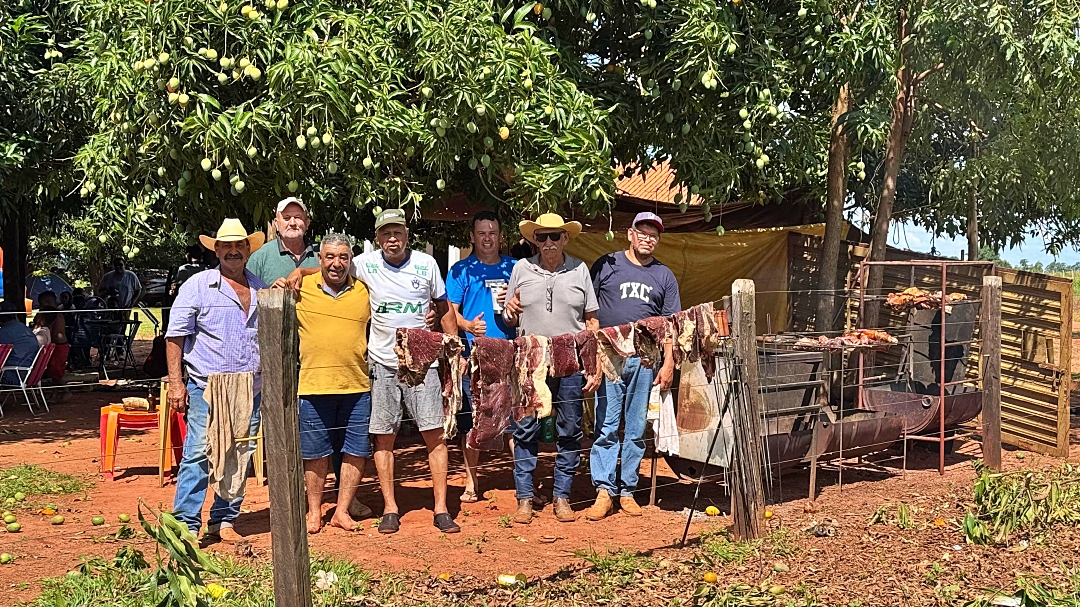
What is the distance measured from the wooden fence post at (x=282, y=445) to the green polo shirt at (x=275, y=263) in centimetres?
237

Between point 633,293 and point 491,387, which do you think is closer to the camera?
point 491,387

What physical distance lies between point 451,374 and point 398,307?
1.76 ft

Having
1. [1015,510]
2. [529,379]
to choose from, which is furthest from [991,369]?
[529,379]

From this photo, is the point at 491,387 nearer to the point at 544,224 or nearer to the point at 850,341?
the point at 544,224

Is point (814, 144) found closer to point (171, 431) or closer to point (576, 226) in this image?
point (576, 226)

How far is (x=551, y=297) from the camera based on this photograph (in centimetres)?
632

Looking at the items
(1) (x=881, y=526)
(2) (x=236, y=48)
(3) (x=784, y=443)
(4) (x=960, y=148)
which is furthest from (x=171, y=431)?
(4) (x=960, y=148)

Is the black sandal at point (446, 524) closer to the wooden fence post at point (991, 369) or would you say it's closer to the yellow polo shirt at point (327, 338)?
the yellow polo shirt at point (327, 338)

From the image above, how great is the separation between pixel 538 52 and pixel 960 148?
38.7 feet

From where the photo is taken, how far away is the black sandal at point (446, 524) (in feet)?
19.7

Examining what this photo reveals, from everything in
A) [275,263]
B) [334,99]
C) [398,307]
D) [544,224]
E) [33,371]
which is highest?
[334,99]

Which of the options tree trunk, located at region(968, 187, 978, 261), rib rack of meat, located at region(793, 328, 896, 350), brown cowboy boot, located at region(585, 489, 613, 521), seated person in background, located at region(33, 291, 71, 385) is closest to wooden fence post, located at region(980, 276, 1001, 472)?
rib rack of meat, located at region(793, 328, 896, 350)

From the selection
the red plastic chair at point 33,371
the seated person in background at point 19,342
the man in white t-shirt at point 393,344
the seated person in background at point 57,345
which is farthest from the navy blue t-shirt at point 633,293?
the seated person in background at point 57,345

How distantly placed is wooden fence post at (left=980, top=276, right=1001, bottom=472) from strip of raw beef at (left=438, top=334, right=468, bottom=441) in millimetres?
4198
